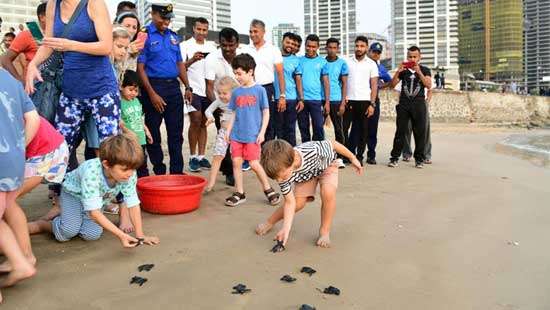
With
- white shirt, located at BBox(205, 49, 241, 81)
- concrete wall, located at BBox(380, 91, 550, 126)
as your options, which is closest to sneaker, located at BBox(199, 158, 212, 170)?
white shirt, located at BBox(205, 49, 241, 81)

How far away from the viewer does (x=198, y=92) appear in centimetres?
615

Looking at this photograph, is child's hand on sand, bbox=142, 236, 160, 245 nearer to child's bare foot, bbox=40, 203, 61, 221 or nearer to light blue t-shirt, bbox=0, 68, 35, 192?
child's bare foot, bbox=40, 203, 61, 221

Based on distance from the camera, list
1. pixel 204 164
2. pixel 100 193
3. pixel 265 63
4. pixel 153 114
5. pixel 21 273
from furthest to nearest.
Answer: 1. pixel 204 164
2. pixel 265 63
3. pixel 153 114
4. pixel 100 193
5. pixel 21 273

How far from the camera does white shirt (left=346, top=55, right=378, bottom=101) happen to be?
704 centimetres

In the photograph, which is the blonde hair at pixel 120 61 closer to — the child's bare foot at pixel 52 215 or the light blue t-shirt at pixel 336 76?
the child's bare foot at pixel 52 215

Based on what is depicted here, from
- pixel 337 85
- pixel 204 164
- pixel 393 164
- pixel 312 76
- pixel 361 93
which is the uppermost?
pixel 312 76

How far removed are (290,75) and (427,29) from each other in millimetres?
81710

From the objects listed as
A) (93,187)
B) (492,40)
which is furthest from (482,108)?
(492,40)

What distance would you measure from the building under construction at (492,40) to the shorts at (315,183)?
84.4 m

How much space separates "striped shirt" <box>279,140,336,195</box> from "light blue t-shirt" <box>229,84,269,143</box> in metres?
1.35

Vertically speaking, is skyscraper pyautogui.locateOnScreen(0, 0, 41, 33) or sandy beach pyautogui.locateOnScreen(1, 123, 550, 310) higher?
skyscraper pyautogui.locateOnScreen(0, 0, 41, 33)

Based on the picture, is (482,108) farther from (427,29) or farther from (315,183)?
(427,29)

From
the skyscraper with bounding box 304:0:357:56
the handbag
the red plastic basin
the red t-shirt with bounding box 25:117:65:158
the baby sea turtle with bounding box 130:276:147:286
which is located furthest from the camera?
the skyscraper with bounding box 304:0:357:56

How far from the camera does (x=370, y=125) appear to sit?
725 centimetres
